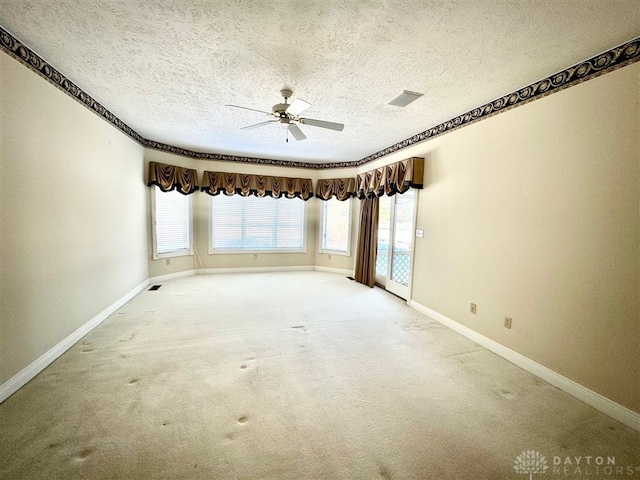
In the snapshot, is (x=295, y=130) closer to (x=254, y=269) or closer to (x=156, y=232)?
(x=156, y=232)

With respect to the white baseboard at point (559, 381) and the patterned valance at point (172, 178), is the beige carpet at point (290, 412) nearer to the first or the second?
the white baseboard at point (559, 381)

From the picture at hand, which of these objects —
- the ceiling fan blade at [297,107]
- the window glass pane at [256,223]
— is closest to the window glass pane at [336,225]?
the window glass pane at [256,223]

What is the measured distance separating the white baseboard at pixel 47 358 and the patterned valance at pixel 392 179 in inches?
174

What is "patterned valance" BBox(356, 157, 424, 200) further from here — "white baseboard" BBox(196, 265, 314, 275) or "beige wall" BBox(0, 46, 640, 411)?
"white baseboard" BBox(196, 265, 314, 275)

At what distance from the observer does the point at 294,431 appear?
170 centimetres

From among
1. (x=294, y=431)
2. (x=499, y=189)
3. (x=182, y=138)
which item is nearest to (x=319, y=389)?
(x=294, y=431)

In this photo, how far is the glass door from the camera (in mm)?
4398

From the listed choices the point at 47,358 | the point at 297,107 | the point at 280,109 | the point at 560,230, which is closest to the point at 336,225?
the point at 280,109

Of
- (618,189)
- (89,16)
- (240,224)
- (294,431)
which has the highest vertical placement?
(89,16)

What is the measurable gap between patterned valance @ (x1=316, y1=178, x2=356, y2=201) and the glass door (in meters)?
0.88

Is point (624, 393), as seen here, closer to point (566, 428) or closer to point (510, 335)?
point (566, 428)

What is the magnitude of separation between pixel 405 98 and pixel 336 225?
152 inches

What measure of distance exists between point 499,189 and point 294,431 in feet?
9.62

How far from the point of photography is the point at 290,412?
1.86 meters
